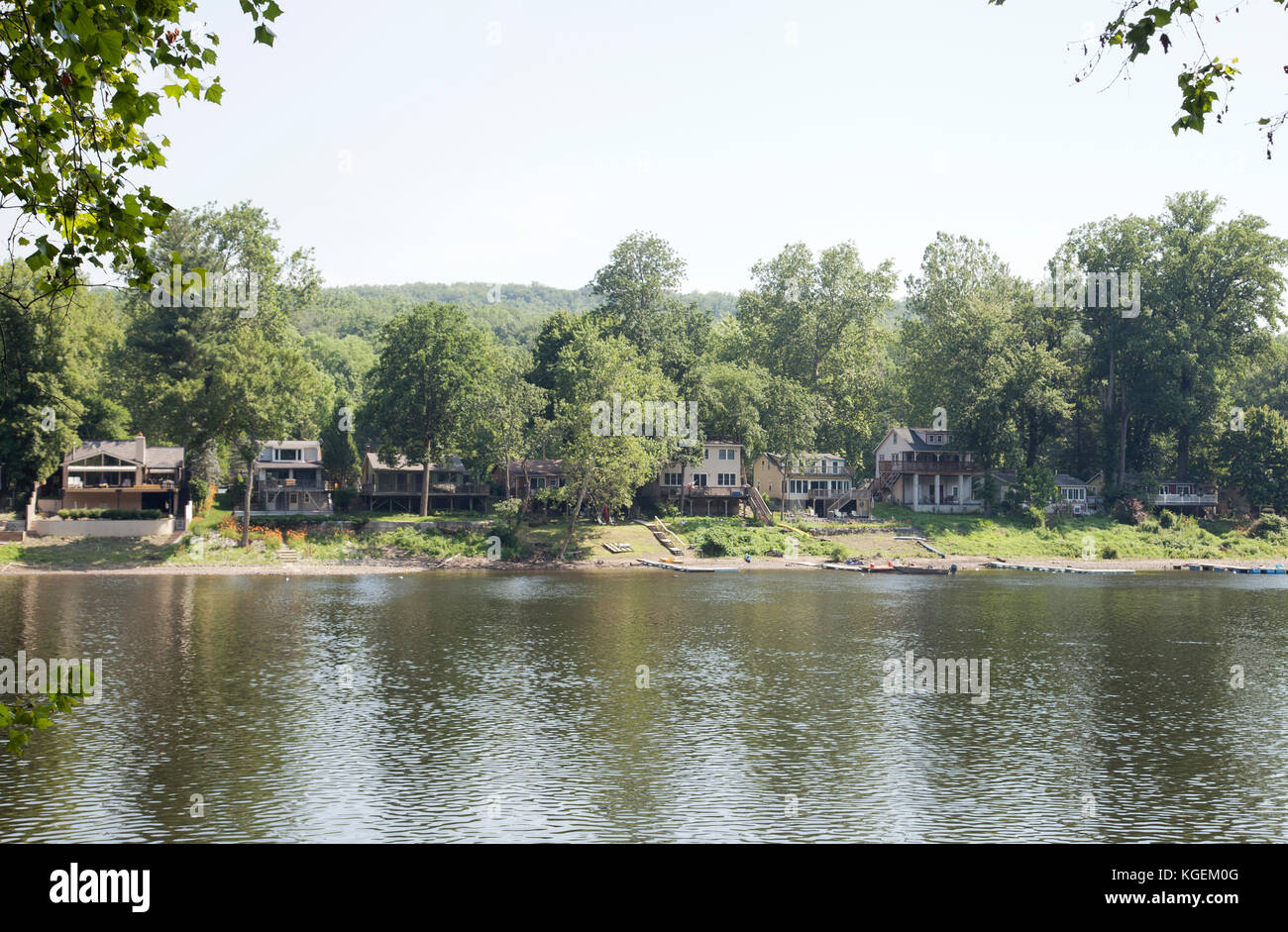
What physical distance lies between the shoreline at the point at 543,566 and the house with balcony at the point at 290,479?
1755 cm

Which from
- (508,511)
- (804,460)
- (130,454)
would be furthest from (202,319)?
(804,460)

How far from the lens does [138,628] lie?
49.5 m

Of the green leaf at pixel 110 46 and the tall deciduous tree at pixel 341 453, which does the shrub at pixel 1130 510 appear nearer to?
the tall deciduous tree at pixel 341 453

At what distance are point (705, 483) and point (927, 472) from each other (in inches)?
991

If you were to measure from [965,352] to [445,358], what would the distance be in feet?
178

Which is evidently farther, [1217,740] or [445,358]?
[445,358]

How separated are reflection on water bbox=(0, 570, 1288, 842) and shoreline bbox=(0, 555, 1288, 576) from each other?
1355cm

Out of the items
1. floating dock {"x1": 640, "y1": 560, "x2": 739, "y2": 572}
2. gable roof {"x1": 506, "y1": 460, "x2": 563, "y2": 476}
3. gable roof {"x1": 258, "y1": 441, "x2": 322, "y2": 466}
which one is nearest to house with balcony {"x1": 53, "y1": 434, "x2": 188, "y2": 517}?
gable roof {"x1": 258, "y1": 441, "x2": 322, "y2": 466}

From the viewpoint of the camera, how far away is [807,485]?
362 ft

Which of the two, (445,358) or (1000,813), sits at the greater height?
(445,358)

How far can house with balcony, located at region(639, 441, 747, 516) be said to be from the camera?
99312 mm

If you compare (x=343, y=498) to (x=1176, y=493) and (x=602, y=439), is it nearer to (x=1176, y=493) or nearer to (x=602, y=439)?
(x=602, y=439)

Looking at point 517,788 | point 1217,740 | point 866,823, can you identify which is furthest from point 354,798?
point 1217,740
